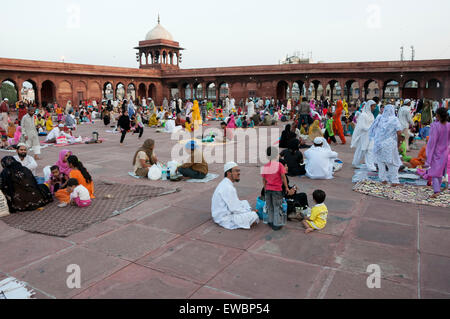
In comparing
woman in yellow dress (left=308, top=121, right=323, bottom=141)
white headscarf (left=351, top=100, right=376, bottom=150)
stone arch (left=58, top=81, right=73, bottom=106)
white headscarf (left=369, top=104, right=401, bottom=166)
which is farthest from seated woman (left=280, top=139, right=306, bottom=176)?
stone arch (left=58, top=81, right=73, bottom=106)

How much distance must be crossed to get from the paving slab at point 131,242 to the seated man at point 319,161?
3047 millimetres

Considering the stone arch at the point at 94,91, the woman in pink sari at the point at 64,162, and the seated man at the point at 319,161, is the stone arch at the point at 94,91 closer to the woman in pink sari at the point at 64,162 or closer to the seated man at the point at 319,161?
the woman in pink sari at the point at 64,162

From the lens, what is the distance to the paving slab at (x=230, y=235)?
329 cm

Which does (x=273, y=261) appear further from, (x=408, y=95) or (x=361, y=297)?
(x=408, y=95)

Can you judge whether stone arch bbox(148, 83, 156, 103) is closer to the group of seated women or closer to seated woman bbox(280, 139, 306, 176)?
seated woman bbox(280, 139, 306, 176)

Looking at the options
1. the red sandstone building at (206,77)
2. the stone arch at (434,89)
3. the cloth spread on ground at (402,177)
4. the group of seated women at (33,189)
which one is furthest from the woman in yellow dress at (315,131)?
the stone arch at (434,89)

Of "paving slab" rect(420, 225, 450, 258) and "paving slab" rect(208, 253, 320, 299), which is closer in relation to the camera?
"paving slab" rect(208, 253, 320, 299)

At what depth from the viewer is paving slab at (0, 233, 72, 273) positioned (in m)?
2.92

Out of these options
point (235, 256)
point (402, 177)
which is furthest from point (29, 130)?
point (402, 177)

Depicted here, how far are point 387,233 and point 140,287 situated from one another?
2.45 metres

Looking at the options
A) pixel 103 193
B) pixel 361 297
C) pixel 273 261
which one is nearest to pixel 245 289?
pixel 273 261

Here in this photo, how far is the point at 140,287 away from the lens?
2531 mm

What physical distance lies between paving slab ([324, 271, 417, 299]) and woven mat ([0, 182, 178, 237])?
2528 mm

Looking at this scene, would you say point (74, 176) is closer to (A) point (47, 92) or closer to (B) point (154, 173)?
(B) point (154, 173)
